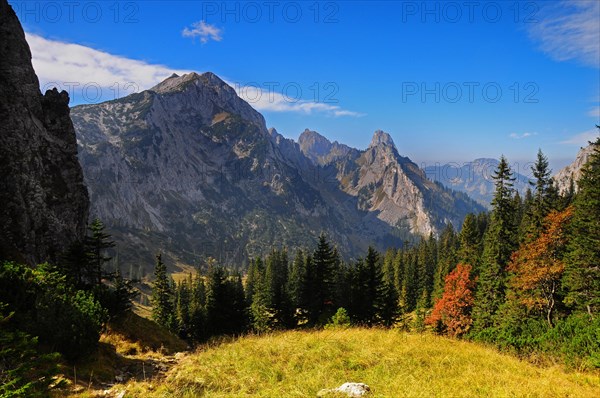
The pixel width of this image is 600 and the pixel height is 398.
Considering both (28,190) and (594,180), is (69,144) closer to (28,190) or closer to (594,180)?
(28,190)

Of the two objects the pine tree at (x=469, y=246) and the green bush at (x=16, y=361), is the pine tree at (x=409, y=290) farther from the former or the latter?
the green bush at (x=16, y=361)

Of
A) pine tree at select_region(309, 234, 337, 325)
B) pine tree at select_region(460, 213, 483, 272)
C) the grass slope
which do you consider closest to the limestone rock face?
pine tree at select_region(309, 234, 337, 325)

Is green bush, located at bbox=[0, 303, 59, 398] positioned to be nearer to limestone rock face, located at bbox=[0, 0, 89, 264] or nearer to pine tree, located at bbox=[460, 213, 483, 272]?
limestone rock face, located at bbox=[0, 0, 89, 264]

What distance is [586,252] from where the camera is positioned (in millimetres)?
33719

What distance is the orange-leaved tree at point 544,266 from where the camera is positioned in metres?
38.0

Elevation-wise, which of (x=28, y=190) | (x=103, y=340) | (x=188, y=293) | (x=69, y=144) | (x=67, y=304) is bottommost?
(x=188, y=293)

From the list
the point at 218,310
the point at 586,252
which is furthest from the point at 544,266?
the point at 218,310

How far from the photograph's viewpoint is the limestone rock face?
40.5 metres

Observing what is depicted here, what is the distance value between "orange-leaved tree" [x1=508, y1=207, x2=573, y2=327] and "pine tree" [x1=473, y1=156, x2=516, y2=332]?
3.23 meters

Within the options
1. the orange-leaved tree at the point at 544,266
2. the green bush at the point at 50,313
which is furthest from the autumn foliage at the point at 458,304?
the green bush at the point at 50,313

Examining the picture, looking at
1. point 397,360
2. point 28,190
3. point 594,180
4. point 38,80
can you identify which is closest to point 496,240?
point 594,180

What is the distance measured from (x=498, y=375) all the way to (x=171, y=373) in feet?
39.5

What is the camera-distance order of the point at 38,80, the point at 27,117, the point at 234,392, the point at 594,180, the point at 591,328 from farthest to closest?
the point at 38,80 < the point at 27,117 < the point at 594,180 < the point at 591,328 < the point at 234,392

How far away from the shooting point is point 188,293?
368 ft
